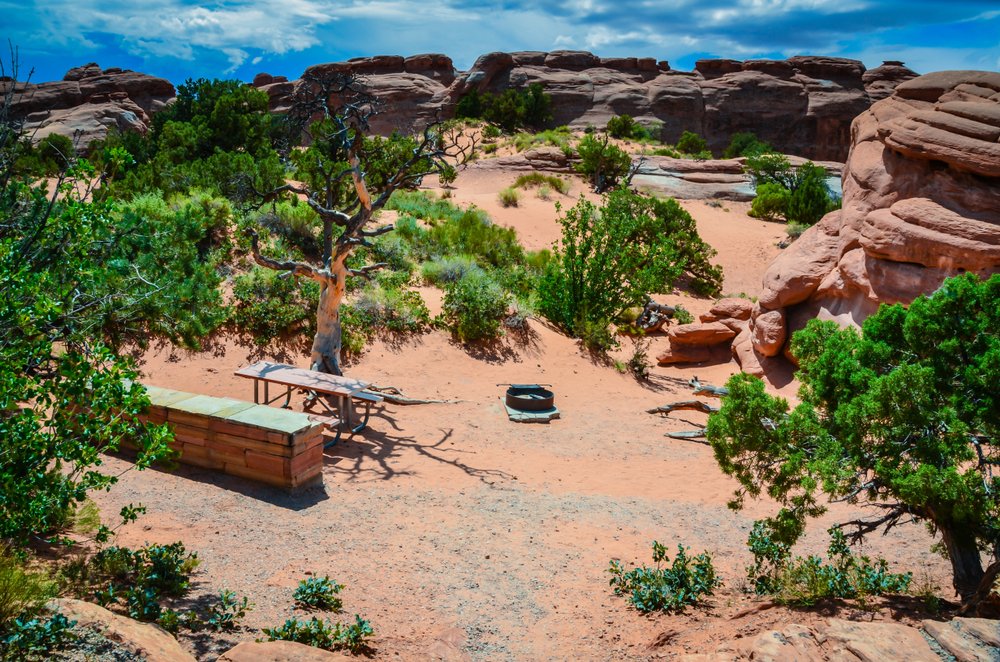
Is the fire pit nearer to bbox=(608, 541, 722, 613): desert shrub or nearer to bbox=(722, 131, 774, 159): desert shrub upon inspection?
bbox=(608, 541, 722, 613): desert shrub

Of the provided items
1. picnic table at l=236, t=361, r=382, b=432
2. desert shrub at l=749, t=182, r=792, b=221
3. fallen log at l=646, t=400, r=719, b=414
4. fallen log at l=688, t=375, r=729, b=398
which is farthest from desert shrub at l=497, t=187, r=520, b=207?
picnic table at l=236, t=361, r=382, b=432

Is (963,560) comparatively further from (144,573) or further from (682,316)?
(682,316)

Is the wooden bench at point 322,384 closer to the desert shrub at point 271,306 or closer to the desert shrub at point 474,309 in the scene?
the desert shrub at point 271,306

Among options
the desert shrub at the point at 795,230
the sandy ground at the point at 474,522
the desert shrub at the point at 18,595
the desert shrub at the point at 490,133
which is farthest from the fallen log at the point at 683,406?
the desert shrub at the point at 490,133

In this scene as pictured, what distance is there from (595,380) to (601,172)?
1992cm

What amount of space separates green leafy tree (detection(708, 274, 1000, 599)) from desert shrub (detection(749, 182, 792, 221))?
80.4ft

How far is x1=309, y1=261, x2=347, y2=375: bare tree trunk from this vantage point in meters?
10.6

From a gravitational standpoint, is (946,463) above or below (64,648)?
above

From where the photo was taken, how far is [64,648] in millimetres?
3820

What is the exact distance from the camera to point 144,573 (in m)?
5.29

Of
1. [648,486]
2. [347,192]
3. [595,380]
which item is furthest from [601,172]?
[648,486]

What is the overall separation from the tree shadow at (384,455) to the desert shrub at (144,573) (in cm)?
307

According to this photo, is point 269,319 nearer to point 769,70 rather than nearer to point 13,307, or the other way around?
point 13,307

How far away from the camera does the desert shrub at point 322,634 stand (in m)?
4.79
